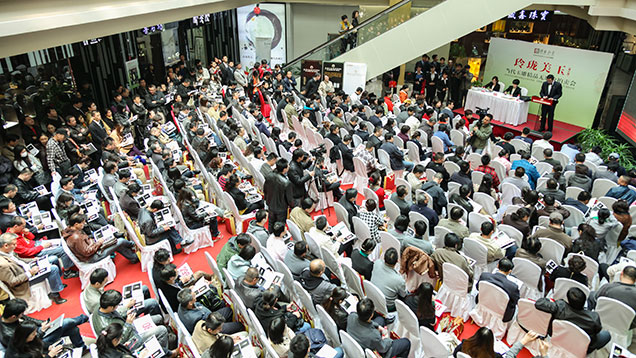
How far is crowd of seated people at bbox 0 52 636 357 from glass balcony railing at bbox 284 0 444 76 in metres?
4.22

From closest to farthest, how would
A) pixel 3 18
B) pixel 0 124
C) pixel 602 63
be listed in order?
pixel 3 18 → pixel 0 124 → pixel 602 63

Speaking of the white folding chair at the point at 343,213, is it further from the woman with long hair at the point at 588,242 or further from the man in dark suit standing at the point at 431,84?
the man in dark suit standing at the point at 431,84

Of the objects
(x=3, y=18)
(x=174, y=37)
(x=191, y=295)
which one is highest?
(x=3, y=18)

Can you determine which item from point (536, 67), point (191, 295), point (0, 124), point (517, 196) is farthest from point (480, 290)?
point (536, 67)

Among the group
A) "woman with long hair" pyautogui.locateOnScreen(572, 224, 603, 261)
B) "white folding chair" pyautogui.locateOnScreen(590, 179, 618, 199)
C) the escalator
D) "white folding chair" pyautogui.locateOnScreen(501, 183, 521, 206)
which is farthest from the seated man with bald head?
the escalator

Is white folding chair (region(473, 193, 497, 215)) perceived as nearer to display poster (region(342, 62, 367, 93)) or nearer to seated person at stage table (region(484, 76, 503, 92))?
seated person at stage table (region(484, 76, 503, 92))

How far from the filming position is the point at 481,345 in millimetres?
4133

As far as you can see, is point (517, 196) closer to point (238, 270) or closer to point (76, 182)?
point (238, 270)

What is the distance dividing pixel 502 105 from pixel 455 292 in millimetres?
10006

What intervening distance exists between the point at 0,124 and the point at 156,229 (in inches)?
242

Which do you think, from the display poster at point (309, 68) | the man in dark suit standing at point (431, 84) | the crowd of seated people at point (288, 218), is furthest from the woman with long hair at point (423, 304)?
the display poster at point (309, 68)

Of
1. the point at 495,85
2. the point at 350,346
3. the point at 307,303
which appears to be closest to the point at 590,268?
the point at 350,346

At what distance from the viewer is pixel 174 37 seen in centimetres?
1762

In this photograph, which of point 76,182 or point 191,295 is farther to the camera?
point 76,182
